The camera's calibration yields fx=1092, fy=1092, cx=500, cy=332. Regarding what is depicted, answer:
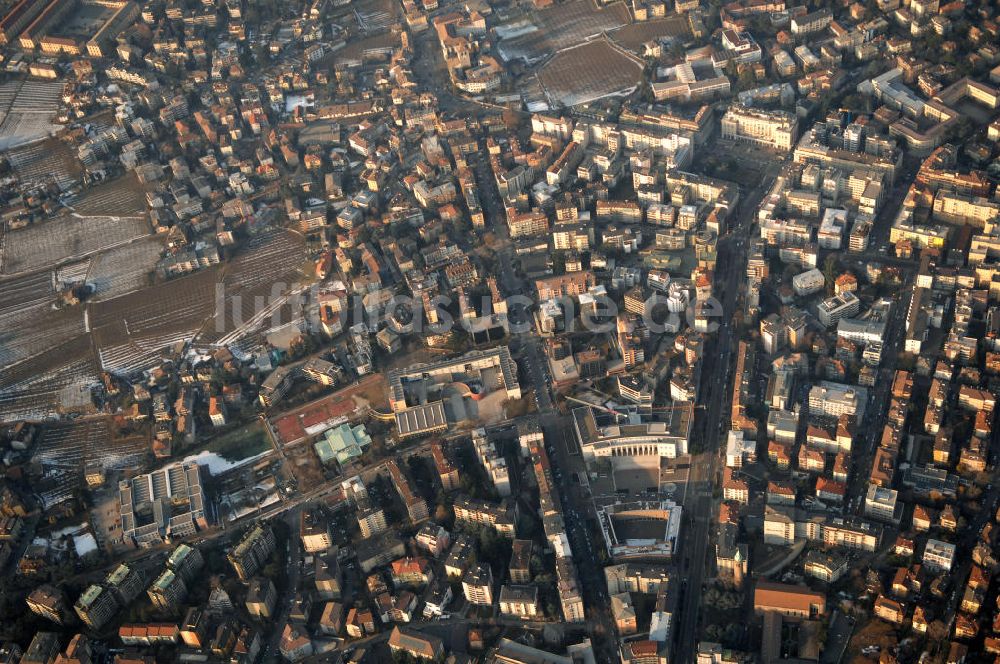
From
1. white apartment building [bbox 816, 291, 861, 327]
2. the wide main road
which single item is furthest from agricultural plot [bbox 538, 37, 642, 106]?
white apartment building [bbox 816, 291, 861, 327]

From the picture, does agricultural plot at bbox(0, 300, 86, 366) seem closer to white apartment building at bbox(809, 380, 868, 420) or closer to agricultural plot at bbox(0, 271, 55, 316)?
agricultural plot at bbox(0, 271, 55, 316)

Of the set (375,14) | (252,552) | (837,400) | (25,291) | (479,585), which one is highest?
(375,14)

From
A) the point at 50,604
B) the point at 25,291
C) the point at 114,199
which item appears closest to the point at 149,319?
the point at 25,291

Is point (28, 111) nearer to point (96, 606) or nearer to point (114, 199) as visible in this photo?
point (114, 199)

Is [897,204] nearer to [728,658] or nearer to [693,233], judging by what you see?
[693,233]

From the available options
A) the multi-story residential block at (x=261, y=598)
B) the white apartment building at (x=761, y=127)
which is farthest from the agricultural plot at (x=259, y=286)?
the white apartment building at (x=761, y=127)

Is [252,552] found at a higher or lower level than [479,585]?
higher
